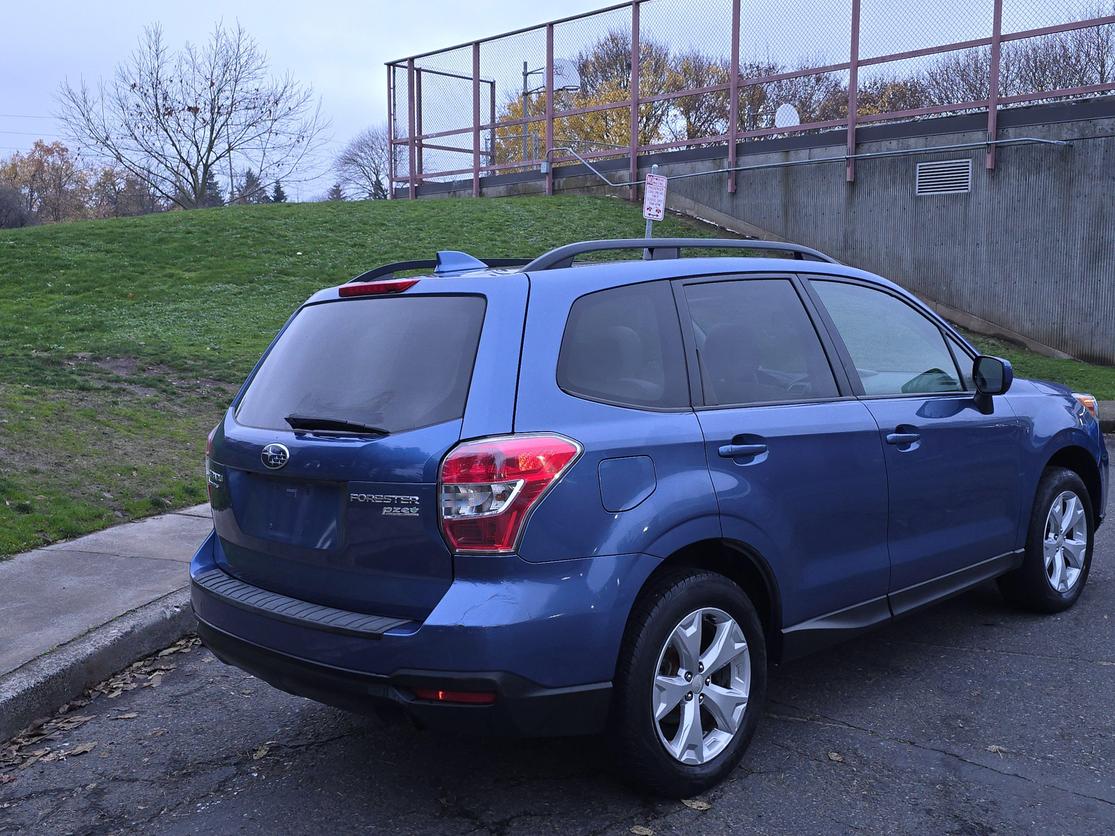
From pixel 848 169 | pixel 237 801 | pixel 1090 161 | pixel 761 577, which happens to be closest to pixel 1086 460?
pixel 761 577

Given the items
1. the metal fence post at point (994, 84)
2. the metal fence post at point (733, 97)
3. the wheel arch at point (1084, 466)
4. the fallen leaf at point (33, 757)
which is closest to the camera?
the fallen leaf at point (33, 757)

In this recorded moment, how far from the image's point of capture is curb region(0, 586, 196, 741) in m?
4.12

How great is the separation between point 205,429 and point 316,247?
1107cm

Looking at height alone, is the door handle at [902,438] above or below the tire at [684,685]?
above

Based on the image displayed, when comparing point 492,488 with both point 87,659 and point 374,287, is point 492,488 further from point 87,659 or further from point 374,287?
point 87,659

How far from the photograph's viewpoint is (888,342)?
4.60 meters

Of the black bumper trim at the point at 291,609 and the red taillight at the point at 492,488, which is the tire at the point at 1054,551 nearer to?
the red taillight at the point at 492,488

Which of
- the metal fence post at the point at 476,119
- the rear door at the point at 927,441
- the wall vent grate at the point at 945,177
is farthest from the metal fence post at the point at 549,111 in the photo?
the rear door at the point at 927,441

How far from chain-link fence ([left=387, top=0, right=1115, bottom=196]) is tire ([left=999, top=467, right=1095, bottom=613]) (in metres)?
12.8

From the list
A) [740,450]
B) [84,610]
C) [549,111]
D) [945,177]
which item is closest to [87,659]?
[84,610]

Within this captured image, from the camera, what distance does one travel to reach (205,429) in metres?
9.41

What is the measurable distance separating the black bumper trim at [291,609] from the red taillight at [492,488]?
342mm

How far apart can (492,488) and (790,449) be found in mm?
1237

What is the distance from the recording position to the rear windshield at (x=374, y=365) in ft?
10.4
